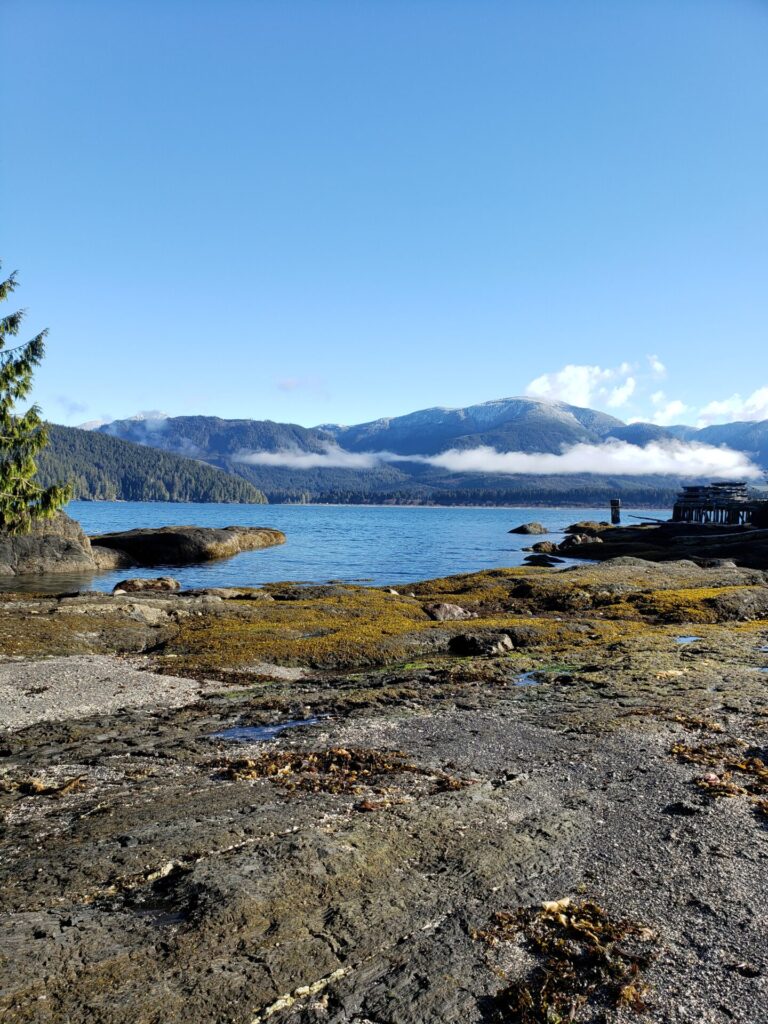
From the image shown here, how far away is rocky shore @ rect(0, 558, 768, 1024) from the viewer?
6863 mm

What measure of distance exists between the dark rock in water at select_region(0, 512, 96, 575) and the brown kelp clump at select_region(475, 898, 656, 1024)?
58.3 metres

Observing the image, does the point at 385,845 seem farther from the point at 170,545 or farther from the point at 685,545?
the point at 685,545

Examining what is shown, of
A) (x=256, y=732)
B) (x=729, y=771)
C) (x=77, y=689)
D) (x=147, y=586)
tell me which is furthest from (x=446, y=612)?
(x=147, y=586)

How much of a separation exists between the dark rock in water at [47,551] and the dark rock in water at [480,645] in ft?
143

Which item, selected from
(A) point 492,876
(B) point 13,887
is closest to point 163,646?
(B) point 13,887

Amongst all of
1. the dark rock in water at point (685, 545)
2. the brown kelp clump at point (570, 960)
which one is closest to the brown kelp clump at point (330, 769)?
the brown kelp clump at point (570, 960)

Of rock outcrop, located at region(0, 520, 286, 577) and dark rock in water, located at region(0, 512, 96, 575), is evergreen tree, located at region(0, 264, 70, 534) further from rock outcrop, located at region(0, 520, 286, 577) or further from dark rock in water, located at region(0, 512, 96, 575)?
dark rock in water, located at region(0, 512, 96, 575)

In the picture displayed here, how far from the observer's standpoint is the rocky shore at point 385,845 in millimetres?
6863

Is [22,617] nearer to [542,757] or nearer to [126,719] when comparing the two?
[126,719]

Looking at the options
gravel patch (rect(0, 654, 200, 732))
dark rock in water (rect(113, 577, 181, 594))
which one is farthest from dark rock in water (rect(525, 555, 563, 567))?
gravel patch (rect(0, 654, 200, 732))

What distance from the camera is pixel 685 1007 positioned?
21.9 feet

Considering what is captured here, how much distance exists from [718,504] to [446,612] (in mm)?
92951

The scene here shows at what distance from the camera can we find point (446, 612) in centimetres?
3609

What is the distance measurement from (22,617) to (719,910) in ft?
97.7
